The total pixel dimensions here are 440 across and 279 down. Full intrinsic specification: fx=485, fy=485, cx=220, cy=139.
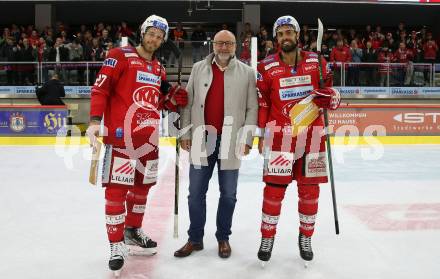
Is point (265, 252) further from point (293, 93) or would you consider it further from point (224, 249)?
point (293, 93)

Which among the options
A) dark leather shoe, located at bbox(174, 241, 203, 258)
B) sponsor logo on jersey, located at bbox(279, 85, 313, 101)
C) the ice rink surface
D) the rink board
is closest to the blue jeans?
dark leather shoe, located at bbox(174, 241, 203, 258)

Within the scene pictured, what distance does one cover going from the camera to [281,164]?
340 centimetres

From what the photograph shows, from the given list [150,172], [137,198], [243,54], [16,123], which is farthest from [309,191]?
[243,54]

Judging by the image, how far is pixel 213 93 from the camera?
3.53 metres

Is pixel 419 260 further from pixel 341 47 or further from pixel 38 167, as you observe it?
pixel 341 47

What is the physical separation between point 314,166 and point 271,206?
0.42 m

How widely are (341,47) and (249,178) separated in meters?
7.93

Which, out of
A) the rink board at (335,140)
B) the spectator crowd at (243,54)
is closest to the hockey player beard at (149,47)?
the rink board at (335,140)

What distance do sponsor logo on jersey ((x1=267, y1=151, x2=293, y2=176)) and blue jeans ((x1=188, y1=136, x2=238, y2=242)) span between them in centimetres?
32

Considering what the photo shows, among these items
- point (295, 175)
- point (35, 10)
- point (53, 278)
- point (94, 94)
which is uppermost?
point (35, 10)

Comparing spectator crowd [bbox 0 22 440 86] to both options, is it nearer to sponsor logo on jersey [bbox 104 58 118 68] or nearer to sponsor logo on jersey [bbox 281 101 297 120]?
sponsor logo on jersey [bbox 281 101 297 120]

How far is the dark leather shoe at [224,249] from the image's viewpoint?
3569 millimetres

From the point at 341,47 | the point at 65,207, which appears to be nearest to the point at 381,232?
the point at 65,207

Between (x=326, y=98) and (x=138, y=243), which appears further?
(x=138, y=243)
